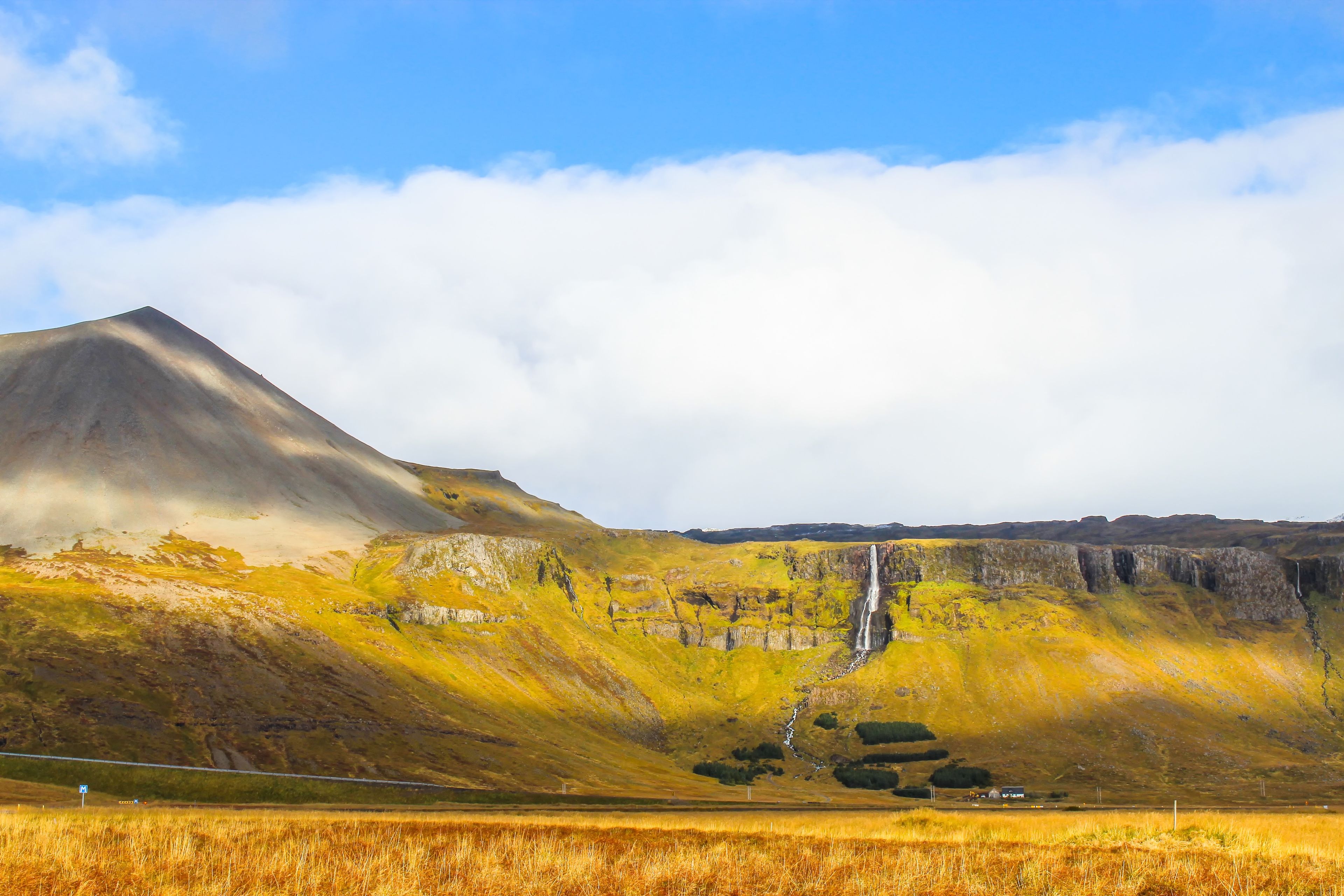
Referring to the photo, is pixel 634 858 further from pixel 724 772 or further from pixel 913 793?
pixel 724 772

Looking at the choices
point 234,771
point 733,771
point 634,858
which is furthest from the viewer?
point 733,771

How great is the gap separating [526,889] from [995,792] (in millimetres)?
147726

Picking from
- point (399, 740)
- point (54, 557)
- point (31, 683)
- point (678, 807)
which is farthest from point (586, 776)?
point (54, 557)

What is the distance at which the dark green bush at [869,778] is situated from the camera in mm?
173875

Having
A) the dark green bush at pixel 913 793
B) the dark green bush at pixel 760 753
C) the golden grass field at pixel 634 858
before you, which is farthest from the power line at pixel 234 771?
the dark green bush at pixel 760 753

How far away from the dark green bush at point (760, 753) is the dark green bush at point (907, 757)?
1561cm

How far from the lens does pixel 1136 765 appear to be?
177 meters

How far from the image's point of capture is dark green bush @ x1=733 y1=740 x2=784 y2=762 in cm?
19250

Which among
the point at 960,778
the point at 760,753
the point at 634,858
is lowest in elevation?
→ the point at 760,753

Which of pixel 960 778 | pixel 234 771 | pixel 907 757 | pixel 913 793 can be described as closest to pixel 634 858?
pixel 234 771

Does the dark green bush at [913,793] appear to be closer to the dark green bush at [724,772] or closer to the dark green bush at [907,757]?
Result: the dark green bush at [907,757]

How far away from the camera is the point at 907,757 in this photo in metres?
189

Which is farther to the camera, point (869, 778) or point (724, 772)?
point (724, 772)

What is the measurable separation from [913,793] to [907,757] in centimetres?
2735
